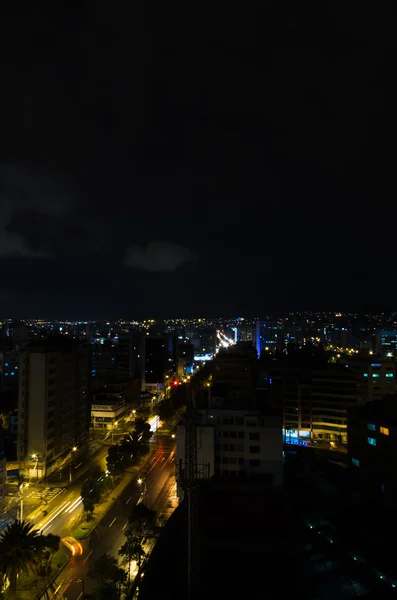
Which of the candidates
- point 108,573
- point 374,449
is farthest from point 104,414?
point 108,573

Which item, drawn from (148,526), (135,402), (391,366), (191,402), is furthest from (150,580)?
(391,366)

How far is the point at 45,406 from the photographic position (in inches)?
A: 586

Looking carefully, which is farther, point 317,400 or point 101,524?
point 317,400

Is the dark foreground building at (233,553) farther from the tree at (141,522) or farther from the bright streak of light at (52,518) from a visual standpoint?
the bright streak of light at (52,518)

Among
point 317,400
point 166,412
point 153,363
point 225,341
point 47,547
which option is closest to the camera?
point 47,547

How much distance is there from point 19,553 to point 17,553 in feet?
0.12

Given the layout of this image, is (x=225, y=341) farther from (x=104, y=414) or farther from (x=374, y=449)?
(x=374, y=449)

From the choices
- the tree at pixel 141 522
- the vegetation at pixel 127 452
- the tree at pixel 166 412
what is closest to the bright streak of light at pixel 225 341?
the tree at pixel 166 412

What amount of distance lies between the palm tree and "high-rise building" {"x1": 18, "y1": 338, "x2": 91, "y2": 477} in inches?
264

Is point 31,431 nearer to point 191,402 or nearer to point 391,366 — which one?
point 191,402

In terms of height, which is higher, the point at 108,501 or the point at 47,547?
the point at 47,547

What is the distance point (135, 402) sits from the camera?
25516 mm

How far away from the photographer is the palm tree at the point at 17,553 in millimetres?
7828

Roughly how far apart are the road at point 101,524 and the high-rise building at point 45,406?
267 centimetres
